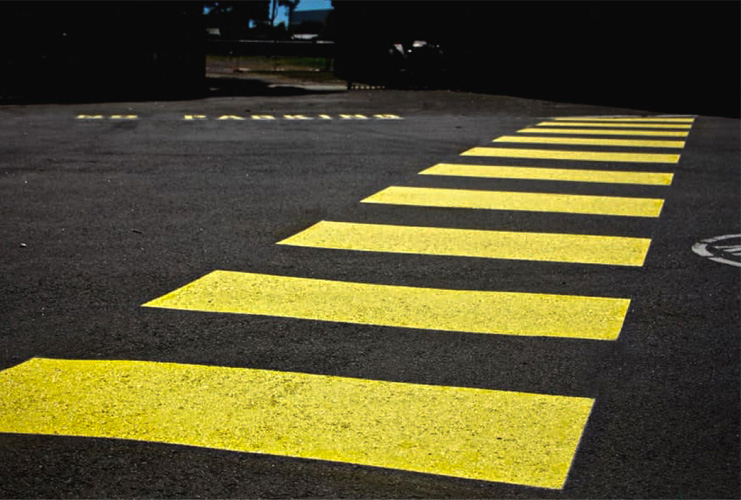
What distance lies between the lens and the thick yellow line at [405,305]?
16.8ft

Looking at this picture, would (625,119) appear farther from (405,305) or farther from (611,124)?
(405,305)

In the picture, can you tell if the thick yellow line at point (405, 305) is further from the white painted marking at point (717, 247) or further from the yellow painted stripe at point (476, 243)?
the white painted marking at point (717, 247)

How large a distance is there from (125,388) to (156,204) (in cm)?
409

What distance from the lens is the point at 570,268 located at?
6352 millimetres

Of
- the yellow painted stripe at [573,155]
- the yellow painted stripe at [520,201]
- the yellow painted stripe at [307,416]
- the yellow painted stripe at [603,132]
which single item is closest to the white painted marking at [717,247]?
the yellow painted stripe at [520,201]

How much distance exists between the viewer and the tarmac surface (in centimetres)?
350

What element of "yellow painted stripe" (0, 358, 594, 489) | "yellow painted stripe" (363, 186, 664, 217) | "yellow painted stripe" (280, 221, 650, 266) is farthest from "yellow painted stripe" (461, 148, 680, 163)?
"yellow painted stripe" (0, 358, 594, 489)

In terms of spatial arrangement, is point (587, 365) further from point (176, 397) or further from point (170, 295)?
point (170, 295)

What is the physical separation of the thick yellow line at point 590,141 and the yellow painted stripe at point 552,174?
2403 millimetres

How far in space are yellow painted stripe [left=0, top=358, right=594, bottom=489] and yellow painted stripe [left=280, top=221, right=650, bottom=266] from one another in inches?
99.4

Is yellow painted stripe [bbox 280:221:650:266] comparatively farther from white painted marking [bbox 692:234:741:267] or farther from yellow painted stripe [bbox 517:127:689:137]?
yellow painted stripe [bbox 517:127:689:137]

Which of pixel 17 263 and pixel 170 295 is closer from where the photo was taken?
pixel 170 295

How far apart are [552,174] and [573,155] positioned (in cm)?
155

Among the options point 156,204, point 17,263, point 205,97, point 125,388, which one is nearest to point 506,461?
point 125,388
